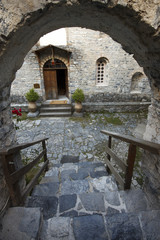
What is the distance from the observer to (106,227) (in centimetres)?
136

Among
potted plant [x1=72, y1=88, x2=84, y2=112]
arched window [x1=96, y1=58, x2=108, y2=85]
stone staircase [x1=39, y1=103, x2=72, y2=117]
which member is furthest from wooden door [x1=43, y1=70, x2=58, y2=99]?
arched window [x1=96, y1=58, x2=108, y2=85]

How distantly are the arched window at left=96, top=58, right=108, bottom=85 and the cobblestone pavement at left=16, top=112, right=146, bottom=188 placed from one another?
7.29 ft

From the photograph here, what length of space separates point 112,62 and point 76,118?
3968mm

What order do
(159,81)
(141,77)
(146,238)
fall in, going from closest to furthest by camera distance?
(146,238) → (159,81) → (141,77)

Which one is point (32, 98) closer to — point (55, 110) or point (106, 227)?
point (55, 110)

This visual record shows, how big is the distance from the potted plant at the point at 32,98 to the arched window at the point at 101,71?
3962mm

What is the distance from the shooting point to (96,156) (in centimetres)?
418

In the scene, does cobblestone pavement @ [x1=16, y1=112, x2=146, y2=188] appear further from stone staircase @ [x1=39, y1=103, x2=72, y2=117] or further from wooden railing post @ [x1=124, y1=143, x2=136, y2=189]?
wooden railing post @ [x1=124, y1=143, x2=136, y2=189]

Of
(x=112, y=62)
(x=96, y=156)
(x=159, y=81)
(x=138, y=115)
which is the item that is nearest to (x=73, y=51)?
(x=112, y=62)

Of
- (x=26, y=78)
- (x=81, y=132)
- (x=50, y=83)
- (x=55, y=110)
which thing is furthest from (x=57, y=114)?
(x=26, y=78)

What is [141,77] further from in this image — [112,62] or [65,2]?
[65,2]

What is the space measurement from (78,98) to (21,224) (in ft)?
20.6

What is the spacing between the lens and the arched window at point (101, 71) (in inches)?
306

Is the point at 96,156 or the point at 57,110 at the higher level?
the point at 57,110
